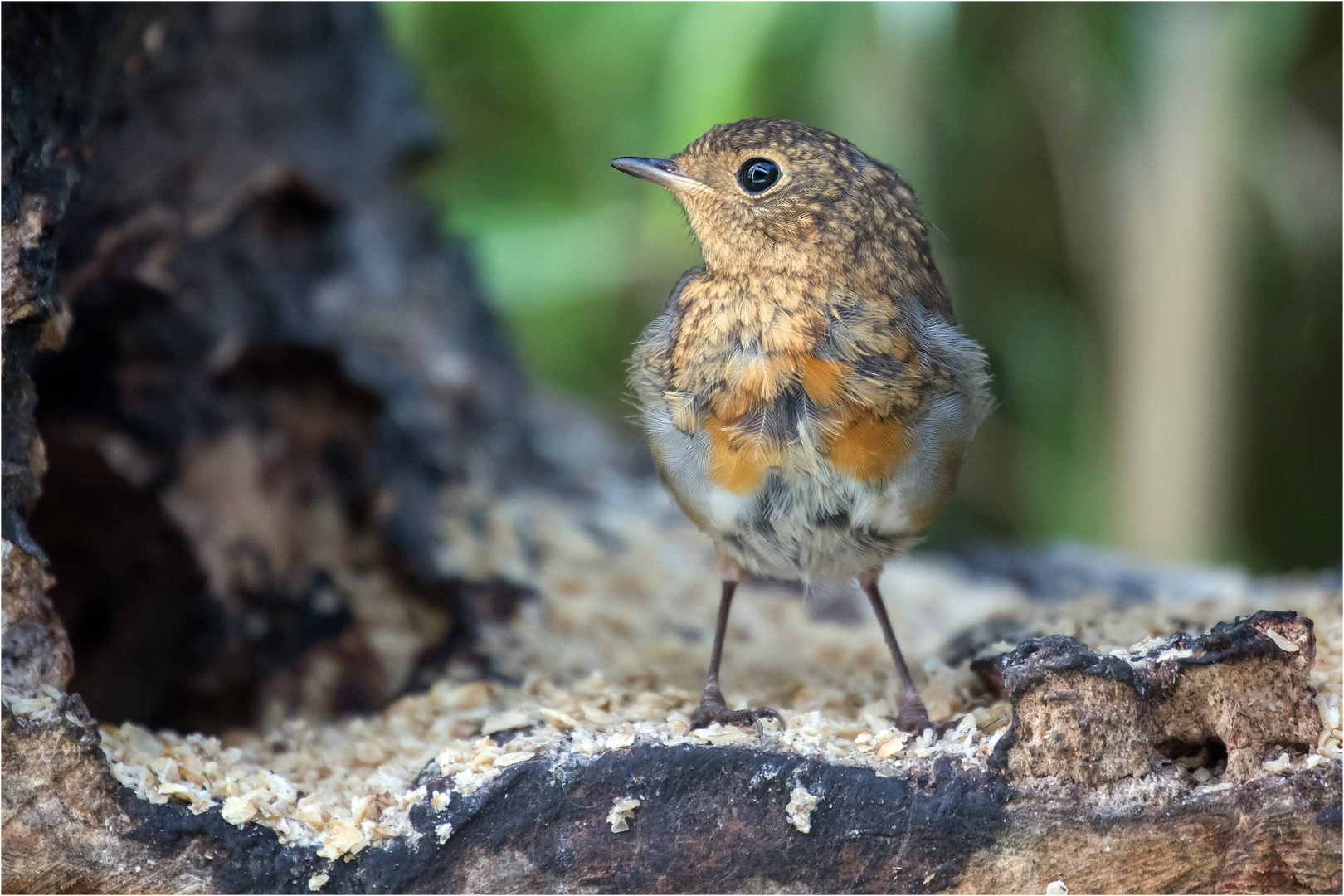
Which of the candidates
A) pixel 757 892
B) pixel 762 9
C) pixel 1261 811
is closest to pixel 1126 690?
pixel 1261 811

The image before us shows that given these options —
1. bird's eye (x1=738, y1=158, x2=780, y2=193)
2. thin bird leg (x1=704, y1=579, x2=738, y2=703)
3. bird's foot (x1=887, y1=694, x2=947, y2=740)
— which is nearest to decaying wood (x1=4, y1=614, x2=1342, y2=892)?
bird's foot (x1=887, y1=694, x2=947, y2=740)

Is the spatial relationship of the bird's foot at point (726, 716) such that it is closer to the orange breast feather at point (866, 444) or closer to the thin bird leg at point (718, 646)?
the thin bird leg at point (718, 646)

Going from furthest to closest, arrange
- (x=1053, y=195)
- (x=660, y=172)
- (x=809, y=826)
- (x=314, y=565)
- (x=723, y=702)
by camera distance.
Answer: (x=1053, y=195) → (x=314, y=565) → (x=660, y=172) → (x=723, y=702) → (x=809, y=826)

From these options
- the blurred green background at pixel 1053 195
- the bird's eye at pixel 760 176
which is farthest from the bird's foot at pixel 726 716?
the blurred green background at pixel 1053 195

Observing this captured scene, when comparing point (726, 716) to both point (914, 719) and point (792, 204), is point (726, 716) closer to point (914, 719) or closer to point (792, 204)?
point (914, 719)

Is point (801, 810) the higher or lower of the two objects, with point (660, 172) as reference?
lower

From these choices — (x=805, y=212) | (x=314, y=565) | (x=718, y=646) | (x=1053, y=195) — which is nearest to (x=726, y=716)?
(x=718, y=646)
